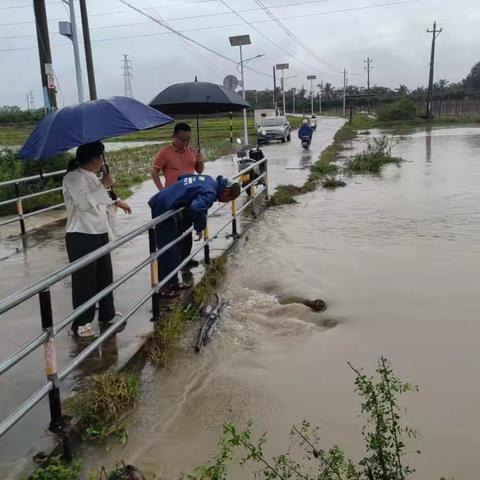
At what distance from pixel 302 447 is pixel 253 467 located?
33 cm

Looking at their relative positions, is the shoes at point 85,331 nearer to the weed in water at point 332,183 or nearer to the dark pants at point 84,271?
the dark pants at point 84,271

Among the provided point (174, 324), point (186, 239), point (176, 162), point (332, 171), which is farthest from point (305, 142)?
point (174, 324)

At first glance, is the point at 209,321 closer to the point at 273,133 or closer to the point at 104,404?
the point at 104,404

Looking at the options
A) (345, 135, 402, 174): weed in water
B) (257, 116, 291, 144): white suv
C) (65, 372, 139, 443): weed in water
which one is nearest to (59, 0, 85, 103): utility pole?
(345, 135, 402, 174): weed in water

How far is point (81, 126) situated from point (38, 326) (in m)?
1.92

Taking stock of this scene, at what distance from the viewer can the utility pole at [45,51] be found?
39.7 feet

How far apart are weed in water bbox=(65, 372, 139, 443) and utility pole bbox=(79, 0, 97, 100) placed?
2022 cm

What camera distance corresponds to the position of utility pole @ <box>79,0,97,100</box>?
22.2 metres

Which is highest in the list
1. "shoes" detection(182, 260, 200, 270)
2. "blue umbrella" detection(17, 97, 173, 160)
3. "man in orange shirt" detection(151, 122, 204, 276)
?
"blue umbrella" detection(17, 97, 173, 160)

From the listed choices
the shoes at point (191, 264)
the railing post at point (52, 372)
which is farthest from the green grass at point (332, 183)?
the railing post at point (52, 372)

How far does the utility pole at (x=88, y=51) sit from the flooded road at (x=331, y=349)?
629 inches

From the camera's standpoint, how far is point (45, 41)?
1209 cm

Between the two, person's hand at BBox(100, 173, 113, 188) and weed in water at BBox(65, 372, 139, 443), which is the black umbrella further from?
weed in water at BBox(65, 372, 139, 443)

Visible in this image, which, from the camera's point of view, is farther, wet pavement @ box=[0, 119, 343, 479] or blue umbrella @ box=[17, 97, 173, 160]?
blue umbrella @ box=[17, 97, 173, 160]
